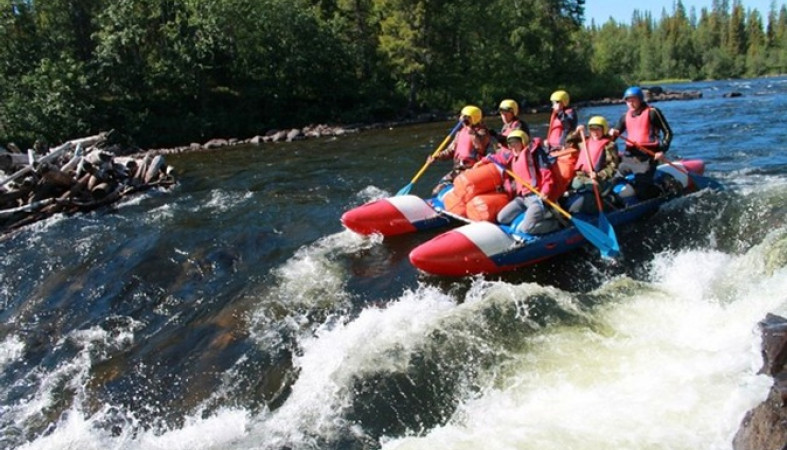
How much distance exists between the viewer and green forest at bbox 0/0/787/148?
26.4 metres

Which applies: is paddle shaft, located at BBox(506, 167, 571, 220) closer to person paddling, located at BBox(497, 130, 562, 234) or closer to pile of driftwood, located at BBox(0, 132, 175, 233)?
person paddling, located at BBox(497, 130, 562, 234)

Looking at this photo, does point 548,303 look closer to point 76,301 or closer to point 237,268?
point 237,268

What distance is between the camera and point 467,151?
397 inches

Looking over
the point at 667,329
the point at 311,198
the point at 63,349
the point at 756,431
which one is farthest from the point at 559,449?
the point at 311,198

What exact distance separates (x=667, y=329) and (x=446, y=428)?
2.49 m

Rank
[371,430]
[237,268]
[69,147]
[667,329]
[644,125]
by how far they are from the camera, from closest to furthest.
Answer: [371,430] → [667,329] → [237,268] → [644,125] → [69,147]

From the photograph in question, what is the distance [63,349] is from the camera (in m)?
6.72

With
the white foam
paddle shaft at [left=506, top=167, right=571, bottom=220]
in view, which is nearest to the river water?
the white foam

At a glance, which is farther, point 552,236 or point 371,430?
point 552,236

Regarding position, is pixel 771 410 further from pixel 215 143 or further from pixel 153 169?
pixel 215 143

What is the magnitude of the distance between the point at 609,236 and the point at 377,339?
357 cm

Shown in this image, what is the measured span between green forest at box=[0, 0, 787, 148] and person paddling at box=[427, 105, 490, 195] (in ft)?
66.1

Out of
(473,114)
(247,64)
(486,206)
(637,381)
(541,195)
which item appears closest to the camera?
(637,381)

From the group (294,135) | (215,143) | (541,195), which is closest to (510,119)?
(541,195)
